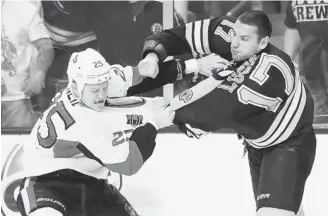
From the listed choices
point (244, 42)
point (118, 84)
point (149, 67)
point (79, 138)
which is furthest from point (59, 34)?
point (244, 42)

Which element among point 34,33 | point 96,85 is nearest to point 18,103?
point 34,33

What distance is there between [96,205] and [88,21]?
137 centimetres

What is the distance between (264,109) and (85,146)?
602mm

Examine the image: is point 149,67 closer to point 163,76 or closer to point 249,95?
point 163,76

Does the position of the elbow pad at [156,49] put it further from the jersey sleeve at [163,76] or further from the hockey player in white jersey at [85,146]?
the hockey player in white jersey at [85,146]

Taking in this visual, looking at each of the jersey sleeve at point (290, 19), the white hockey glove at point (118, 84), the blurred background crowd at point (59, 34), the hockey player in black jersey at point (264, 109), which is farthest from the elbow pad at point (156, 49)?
the jersey sleeve at point (290, 19)

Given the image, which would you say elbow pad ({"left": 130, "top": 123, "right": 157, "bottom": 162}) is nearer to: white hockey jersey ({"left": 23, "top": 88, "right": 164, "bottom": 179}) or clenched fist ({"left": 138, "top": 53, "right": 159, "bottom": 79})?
white hockey jersey ({"left": 23, "top": 88, "right": 164, "bottom": 179})

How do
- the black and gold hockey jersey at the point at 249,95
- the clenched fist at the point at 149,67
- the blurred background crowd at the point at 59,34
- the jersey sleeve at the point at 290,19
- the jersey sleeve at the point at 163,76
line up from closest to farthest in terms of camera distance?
the black and gold hockey jersey at the point at 249,95
the clenched fist at the point at 149,67
the jersey sleeve at the point at 163,76
the jersey sleeve at the point at 290,19
the blurred background crowd at the point at 59,34

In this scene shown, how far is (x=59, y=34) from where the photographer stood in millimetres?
3449

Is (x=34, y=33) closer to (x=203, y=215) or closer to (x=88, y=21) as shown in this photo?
(x=88, y=21)

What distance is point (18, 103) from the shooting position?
3471 mm

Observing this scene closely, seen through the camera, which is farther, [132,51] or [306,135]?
[132,51]

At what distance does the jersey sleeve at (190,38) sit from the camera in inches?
A: 94.8

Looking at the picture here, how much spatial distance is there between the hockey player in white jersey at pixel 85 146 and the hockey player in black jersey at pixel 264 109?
17cm
